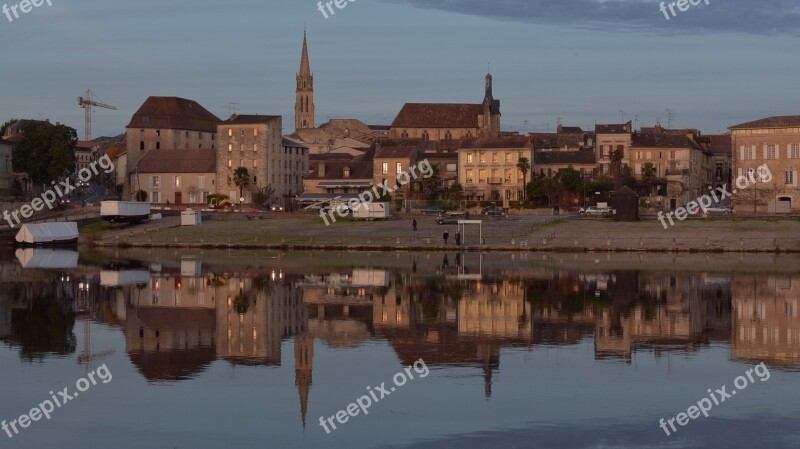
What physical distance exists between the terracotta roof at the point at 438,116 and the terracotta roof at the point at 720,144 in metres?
29.8

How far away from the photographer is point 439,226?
89562 millimetres

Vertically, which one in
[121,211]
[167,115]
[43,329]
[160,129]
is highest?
[167,115]

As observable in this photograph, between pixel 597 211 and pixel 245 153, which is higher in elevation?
pixel 245 153

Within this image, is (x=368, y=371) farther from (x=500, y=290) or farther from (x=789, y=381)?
(x=500, y=290)

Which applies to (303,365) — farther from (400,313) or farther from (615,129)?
(615,129)

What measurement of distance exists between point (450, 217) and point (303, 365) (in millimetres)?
69749

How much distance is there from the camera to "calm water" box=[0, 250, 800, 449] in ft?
71.2

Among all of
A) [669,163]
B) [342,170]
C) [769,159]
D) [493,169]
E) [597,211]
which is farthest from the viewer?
[669,163]

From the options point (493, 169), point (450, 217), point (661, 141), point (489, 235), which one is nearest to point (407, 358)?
point (489, 235)

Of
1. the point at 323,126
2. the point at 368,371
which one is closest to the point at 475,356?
the point at 368,371

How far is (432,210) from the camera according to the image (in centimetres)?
10688

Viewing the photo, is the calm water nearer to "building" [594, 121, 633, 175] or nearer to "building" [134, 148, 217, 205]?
"building" [134, 148, 217, 205]

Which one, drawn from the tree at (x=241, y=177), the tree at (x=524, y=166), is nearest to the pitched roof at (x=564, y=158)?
the tree at (x=524, y=166)

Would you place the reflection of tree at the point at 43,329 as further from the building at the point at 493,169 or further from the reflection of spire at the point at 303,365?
the building at the point at 493,169
